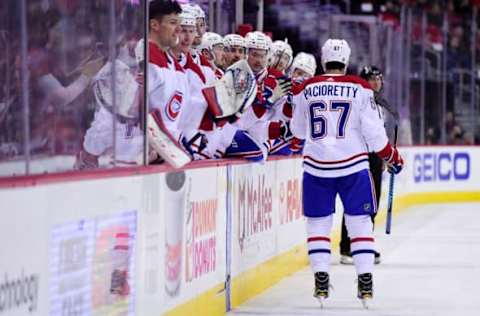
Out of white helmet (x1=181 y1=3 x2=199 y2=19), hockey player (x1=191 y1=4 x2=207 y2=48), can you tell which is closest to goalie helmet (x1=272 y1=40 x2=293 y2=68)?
hockey player (x1=191 y1=4 x2=207 y2=48)

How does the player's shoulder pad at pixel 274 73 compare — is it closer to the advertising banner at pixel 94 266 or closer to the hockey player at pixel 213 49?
the hockey player at pixel 213 49

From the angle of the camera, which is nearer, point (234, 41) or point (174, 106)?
point (174, 106)

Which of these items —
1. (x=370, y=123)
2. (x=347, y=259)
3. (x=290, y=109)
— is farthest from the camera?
(x=347, y=259)

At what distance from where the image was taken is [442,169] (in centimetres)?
1712

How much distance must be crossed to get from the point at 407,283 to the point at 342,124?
4.85 feet

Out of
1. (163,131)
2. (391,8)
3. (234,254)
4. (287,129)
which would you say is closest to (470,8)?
(391,8)

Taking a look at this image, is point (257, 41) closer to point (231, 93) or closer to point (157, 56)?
point (231, 93)

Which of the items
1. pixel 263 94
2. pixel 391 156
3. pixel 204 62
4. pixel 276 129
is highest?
pixel 204 62

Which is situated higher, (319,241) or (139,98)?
(139,98)

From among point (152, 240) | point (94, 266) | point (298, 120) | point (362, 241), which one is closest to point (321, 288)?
point (362, 241)

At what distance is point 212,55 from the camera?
8.52 meters

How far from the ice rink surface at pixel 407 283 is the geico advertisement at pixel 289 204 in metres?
0.27

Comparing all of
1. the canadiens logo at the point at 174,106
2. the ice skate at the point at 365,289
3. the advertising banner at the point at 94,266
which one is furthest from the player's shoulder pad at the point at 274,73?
the advertising banner at the point at 94,266

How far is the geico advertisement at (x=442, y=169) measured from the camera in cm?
1627
